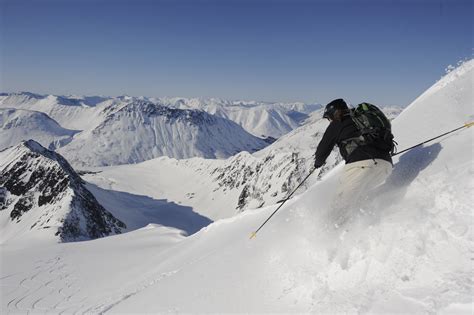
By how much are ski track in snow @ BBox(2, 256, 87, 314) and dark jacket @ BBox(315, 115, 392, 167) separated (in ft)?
42.6

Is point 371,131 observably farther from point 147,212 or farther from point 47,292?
point 147,212

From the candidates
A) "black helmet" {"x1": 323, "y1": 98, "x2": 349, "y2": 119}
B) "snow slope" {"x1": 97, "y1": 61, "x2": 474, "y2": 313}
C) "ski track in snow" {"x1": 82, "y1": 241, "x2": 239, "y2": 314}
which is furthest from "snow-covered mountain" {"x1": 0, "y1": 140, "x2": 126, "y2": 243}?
"black helmet" {"x1": 323, "y1": 98, "x2": 349, "y2": 119}

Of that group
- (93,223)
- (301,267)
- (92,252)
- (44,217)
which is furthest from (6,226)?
(301,267)

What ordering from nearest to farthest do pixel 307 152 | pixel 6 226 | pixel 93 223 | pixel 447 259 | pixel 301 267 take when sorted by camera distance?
pixel 447 259 < pixel 301 267 < pixel 93 223 < pixel 6 226 < pixel 307 152

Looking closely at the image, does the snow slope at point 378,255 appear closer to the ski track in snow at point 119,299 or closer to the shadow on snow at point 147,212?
the ski track in snow at point 119,299

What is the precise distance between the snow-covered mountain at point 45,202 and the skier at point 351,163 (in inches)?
2937

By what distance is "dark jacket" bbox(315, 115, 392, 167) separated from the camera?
7.82m

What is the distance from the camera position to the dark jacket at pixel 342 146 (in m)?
7.82

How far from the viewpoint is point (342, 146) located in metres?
8.28

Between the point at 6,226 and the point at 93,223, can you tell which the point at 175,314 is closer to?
the point at 93,223

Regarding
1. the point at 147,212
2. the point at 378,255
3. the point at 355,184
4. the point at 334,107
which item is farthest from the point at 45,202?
the point at 378,255

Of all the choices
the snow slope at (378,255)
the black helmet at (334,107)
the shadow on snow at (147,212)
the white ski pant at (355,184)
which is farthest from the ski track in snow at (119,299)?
the shadow on snow at (147,212)

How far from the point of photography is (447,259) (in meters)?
5.64

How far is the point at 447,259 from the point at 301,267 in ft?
9.98
